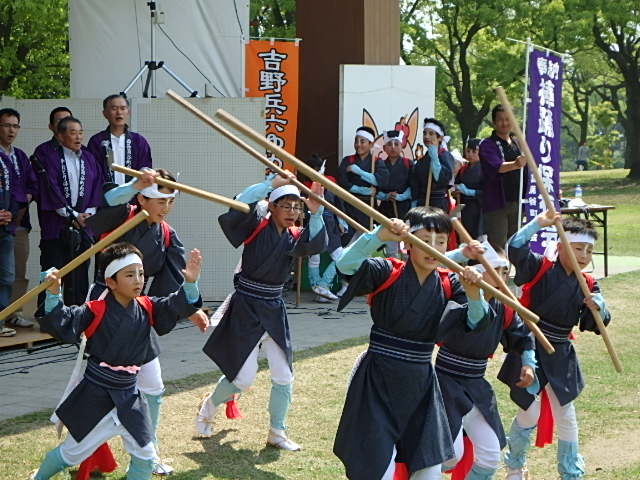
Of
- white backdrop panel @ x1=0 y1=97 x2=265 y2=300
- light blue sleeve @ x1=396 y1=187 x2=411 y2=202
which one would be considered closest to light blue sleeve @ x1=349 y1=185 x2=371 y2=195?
light blue sleeve @ x1=396 y1=187 x2=411 y2=202

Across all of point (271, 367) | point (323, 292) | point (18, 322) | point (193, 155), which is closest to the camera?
point (271, 367)

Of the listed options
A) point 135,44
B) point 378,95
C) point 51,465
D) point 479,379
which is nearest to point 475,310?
point 479,379

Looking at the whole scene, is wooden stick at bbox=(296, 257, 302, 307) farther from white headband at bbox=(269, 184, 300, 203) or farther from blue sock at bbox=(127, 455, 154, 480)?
blue sock at bbox=(127, 455, 154, 480)

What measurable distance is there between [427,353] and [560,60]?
24.8 feet

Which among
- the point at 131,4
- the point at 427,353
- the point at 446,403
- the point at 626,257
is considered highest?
the point at 131,4

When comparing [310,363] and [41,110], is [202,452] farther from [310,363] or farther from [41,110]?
[41,110]

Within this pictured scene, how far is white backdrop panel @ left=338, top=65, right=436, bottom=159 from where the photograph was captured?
1248cm

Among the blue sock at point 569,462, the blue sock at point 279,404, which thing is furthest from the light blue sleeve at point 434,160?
the blue sock at point 569,462

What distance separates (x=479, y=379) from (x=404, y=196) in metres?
6.85

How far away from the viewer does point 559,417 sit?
212 inches

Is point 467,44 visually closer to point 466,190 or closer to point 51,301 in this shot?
point 466,190

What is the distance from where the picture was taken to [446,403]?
4848 mm

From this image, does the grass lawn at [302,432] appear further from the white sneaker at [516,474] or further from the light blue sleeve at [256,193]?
the light blue sleeve at [256,193]

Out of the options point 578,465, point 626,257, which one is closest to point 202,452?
point 578,465
